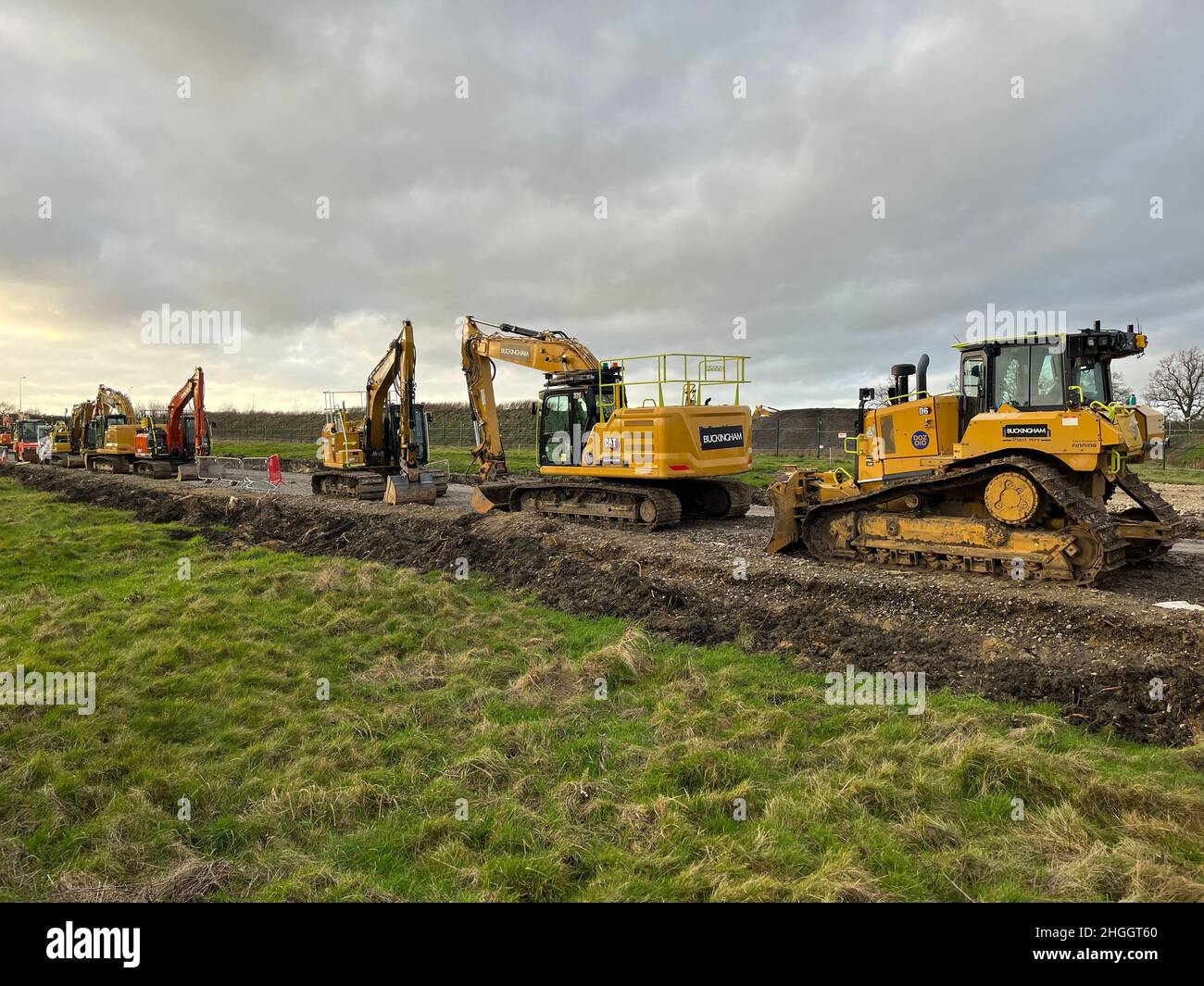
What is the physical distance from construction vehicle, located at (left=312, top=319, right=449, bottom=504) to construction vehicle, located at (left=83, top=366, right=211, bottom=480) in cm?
1019

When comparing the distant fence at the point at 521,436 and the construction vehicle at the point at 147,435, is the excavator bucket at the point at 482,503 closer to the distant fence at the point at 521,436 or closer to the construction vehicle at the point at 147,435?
the distant fence at the point at 521,436

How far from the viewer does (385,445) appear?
70.1 ft

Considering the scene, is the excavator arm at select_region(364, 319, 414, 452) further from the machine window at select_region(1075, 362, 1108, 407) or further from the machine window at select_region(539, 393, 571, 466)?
the machine window at select_region(1075, 362, 1108, 407)

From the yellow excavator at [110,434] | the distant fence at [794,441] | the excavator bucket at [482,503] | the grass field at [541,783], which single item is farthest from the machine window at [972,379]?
the yellow excavator at [110,434]

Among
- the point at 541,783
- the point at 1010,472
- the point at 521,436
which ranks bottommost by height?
the point at 541,783

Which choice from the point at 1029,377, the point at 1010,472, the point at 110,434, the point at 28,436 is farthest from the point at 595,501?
the point at 28,436

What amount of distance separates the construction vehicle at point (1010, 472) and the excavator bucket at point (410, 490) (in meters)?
11.0

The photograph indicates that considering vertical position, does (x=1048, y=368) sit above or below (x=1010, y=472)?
above

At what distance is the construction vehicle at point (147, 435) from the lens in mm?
28953

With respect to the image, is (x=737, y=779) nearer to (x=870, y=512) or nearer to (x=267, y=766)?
(x=267, y=766)

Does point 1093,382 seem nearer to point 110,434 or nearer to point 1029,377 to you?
point 1029,377

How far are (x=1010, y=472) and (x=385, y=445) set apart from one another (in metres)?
16.6
